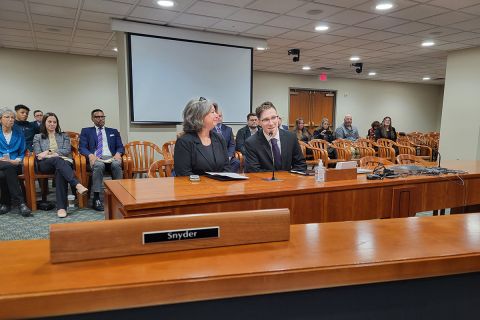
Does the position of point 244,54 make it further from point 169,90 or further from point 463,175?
point 463,175

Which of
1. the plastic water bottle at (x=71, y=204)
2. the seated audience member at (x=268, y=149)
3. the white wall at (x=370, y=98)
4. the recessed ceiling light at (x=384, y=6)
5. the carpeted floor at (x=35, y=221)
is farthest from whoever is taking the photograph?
the white wall at (x=370, y=98)

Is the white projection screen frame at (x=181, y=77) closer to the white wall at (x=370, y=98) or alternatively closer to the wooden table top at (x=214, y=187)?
the wooden table top at (x=214, y=187)

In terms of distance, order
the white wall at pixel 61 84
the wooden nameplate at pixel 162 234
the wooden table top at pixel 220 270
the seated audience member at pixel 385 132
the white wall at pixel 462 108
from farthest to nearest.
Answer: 1. the seated audience member at pixel 385 132
2. the white wall at pixel 61 84
3. the white wall at pixel 462 108
4. the wooden nameplate at pixel 162 234
5. the wooden table top at pixel 220 270

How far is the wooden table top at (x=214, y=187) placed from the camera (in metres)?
1.80

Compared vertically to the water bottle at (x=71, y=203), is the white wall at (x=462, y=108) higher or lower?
higher

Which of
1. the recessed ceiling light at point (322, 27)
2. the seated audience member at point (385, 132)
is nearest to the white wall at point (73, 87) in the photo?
the recessed ceiling light at point (322, 27)

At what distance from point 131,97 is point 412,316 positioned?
520 centimetres

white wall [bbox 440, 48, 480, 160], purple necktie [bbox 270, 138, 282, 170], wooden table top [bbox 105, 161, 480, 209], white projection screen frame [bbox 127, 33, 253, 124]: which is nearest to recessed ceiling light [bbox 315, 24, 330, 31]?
white projection screen frame [bbox 127, 33, 253, 124]

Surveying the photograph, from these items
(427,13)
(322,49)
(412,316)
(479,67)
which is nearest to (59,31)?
(322,49)

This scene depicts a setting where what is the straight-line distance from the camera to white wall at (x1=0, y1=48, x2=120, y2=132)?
7.35 m

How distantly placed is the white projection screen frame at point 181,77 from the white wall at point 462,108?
170 inches

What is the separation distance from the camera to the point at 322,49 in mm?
7070

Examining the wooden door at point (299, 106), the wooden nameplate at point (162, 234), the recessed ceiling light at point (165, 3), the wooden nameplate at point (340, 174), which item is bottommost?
the wooden nameplate at point (340, 174)

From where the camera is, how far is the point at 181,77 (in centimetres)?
573
